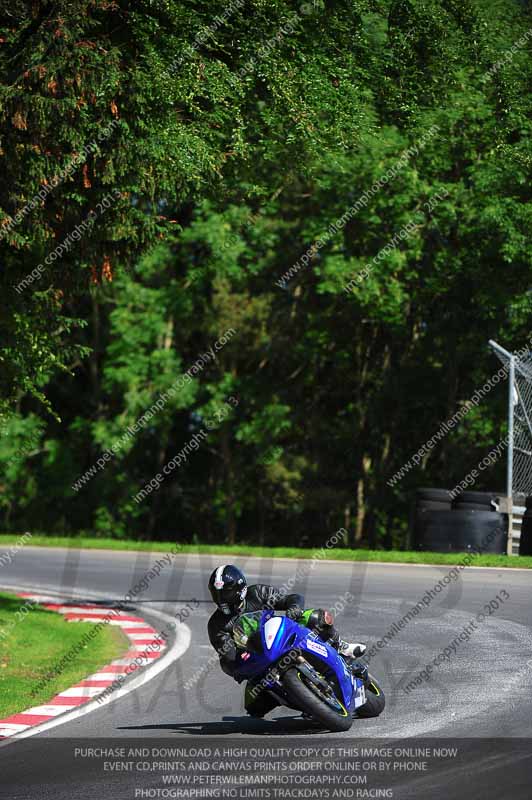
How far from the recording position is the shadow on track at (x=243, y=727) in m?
7.82

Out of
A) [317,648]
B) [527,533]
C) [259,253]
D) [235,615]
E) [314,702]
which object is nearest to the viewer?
[314,702]

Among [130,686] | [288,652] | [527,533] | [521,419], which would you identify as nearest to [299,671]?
[288,652]

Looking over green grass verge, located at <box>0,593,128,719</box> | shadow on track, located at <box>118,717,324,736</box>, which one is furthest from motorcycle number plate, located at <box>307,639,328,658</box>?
green grass verge, located at <box>0,593,128,719</box>

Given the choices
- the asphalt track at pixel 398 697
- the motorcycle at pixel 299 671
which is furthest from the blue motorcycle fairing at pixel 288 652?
the asphalt track at pixel 398 697

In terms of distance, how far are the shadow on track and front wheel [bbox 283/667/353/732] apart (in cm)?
21

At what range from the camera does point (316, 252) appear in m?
33.6

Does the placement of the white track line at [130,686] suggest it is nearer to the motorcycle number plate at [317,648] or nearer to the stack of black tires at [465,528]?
the motorcycle number plate at [317,648]

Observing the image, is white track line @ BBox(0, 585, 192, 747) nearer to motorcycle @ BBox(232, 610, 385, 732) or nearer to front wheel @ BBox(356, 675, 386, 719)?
motorcycle @ BBox(232, 610, 385, 732)

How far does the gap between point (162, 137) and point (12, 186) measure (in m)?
1.93

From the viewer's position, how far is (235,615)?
8047 millimetres

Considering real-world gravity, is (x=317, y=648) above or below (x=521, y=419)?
below

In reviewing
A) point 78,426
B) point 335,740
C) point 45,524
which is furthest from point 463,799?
point 45,524

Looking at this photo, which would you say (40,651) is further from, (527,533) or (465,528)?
(527,533)

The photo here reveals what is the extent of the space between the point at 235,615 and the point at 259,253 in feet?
93.8
